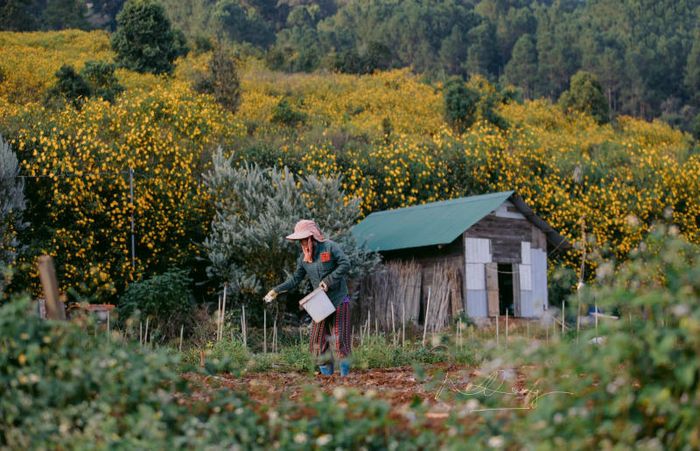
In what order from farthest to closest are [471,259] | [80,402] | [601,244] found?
1. [601,244]
2. [471,259]
3. [80,402]

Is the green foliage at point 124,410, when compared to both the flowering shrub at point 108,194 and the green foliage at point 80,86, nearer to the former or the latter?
the flowering shrub at point 108,194

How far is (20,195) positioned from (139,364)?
13.6 m

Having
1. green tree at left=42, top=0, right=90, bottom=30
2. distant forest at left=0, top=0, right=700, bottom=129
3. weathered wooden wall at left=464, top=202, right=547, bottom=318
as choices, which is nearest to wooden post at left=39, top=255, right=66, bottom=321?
weathered wooden wall at left=464, top=202, right=547, bottom=318

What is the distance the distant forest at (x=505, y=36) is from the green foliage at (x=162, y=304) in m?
Result: 45.0

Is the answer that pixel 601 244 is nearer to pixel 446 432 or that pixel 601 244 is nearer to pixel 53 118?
pixel 53 118

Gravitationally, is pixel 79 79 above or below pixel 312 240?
above

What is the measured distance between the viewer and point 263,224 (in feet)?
59.8

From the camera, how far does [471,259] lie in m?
20.6

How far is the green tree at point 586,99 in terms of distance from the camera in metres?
50.0

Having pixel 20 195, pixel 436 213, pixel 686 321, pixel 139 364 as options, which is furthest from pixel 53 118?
pixel 686 321

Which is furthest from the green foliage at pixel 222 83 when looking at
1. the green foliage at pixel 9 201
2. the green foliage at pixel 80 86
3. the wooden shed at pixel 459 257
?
the green foliage at pixel 9 201

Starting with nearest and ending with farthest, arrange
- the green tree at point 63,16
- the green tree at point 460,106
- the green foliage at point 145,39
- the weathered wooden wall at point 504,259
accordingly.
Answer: the weathered wooden wall at point 504,259 → the green tree at point 460,106 → the green foliage at point 145,39 → the green tree at point 63,16

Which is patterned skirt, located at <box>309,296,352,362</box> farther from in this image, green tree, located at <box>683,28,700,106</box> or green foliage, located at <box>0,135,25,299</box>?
green tree, located at <box>683,28,700,106</box>

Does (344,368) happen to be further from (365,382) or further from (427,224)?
(427,224)
